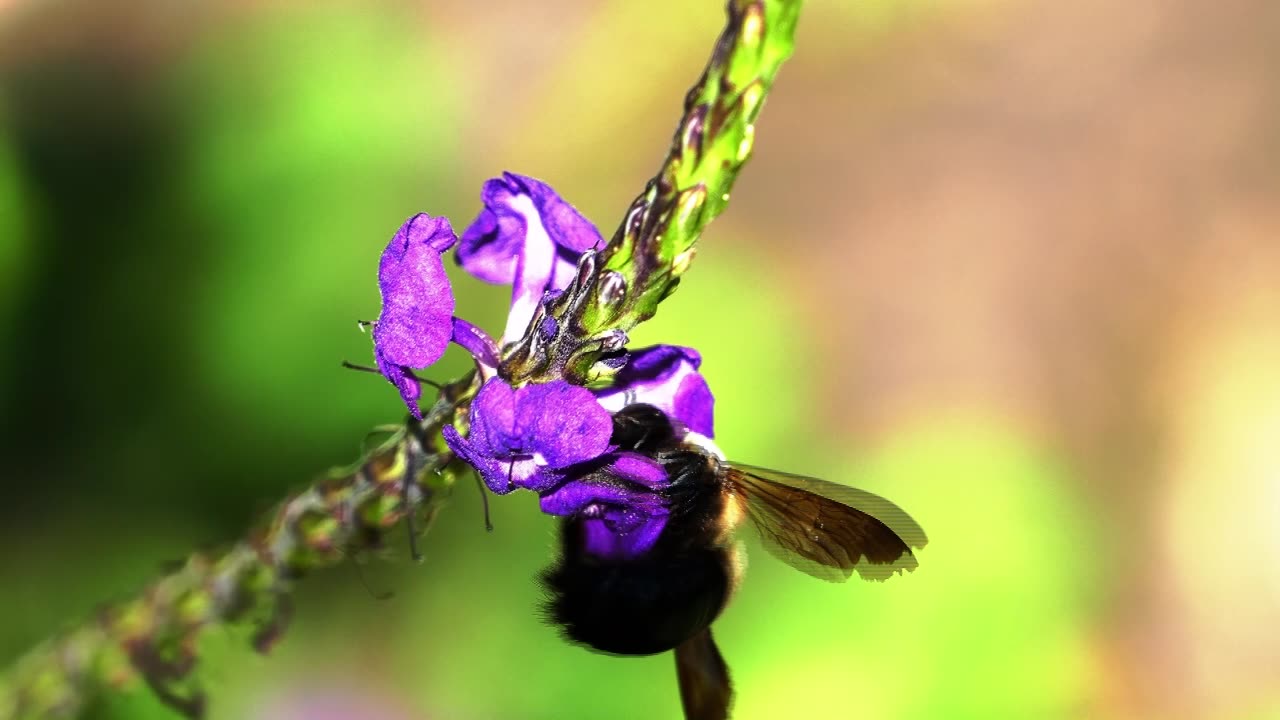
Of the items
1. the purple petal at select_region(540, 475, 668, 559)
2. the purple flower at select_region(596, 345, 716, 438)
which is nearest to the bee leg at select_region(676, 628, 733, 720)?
the purple petal at select_region(540, 475, 668, 559)

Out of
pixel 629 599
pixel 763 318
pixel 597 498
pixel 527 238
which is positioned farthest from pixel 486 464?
pixel 763 318

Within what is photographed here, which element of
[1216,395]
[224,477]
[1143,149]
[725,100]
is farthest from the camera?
[1143,149]

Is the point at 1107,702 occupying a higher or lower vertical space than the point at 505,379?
higher

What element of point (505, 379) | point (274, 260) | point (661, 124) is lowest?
point (505, 379)

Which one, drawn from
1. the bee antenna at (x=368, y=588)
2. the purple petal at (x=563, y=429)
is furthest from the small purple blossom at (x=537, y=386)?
the bee antenna at (x=368, y=588)

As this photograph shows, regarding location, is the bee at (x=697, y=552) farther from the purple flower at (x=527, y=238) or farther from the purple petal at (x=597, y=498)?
the purple flower at (x=527, y=238)

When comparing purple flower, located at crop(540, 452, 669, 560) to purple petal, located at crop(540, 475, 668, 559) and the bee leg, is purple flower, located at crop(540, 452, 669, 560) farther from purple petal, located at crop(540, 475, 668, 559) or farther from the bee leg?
the bee leg

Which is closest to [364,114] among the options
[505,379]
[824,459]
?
[824,459]

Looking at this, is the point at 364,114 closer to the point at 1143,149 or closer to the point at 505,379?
the point at 505,379
